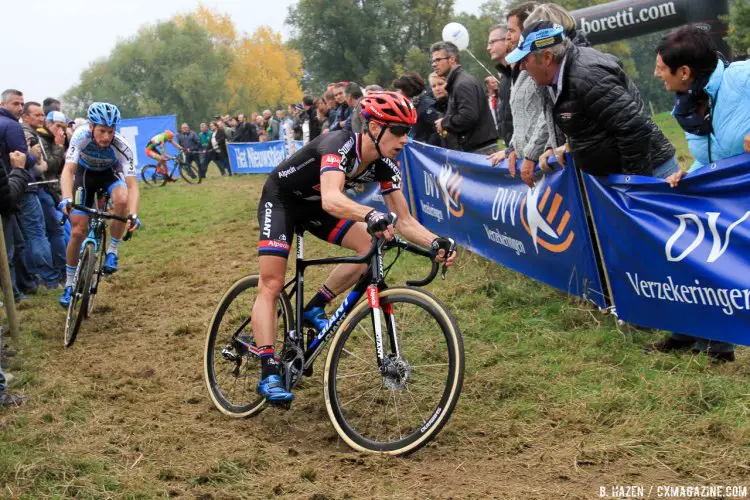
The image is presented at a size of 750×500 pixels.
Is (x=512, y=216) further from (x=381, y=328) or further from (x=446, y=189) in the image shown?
(x=381, y=328)

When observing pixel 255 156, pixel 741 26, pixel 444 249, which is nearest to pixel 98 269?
pixel 444 249

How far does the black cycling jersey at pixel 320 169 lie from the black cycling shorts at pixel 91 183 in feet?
13.1

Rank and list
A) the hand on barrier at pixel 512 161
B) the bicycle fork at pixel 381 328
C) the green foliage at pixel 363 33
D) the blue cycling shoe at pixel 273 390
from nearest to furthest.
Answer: the bicycle fork at pixel 381 328 → the blue cycling shoe at pixel 273 390 → the hand on barrier at pixel 512 161 → the green foliage at pixel 363 33

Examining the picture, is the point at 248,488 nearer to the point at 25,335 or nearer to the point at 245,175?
the point at 25,335

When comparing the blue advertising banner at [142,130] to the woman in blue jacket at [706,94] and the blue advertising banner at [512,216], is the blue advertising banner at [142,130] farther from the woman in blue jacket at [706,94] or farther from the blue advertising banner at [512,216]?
the woman in blue jacket at [706,94]

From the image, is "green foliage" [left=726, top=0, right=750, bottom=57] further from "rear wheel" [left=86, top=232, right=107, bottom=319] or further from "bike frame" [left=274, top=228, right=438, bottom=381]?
"bike frame" [left=274, top=228, right=438, bottom=381]

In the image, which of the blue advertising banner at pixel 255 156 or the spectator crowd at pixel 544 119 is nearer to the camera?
the spectator crowd at pixel 544 119

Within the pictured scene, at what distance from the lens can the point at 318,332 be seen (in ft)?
17.3

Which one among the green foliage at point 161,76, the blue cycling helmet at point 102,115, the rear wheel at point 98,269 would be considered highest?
the green foliage at point 161,76

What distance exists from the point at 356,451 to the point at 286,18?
6929 centimetres

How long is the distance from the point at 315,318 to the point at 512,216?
282cm

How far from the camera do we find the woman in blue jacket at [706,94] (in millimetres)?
4809

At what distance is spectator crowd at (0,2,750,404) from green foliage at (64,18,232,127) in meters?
70.6

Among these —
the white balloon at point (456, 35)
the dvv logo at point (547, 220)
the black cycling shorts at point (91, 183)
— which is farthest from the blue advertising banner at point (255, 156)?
the dvv logo at point (547, 220)
